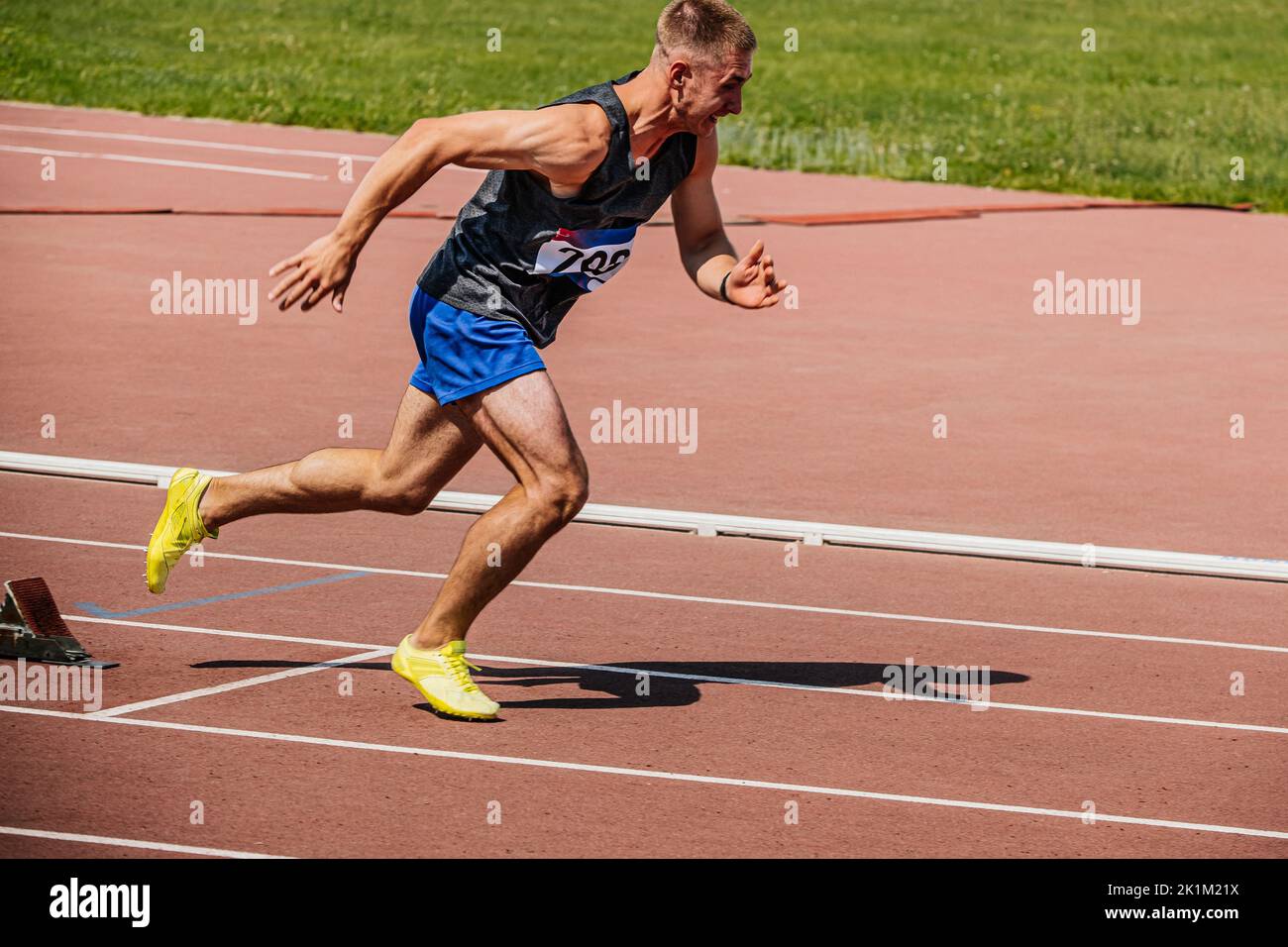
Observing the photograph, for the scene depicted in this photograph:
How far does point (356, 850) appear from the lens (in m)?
5.40

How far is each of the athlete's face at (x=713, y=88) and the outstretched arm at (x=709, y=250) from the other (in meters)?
0.25

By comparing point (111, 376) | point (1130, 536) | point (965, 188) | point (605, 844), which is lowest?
point (605, 844)

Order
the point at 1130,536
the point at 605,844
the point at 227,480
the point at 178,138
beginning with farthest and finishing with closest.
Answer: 1. the point at 178,138
2. the point at 1130,536
3. the point at 227,480
4. the point at 605,844

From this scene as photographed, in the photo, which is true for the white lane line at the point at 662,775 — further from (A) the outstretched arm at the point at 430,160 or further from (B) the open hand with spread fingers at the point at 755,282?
(B) the open hand with spread fingers at the point at 755,282

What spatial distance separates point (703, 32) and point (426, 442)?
4.98 ft

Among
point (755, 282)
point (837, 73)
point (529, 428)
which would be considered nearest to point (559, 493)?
point (529, 428)

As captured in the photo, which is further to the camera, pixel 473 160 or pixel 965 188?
pixel 965 188

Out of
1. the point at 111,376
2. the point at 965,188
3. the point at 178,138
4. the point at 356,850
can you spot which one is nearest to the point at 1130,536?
the point at 356,850

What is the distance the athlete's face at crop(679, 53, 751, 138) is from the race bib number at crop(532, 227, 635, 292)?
0.42 meters

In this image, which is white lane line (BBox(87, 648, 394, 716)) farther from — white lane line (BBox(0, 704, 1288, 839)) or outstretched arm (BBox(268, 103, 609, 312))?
outstretched arm (BBox(268, 103, 609, 312))

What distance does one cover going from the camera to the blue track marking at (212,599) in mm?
7805

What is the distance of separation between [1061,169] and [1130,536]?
50.6ft
